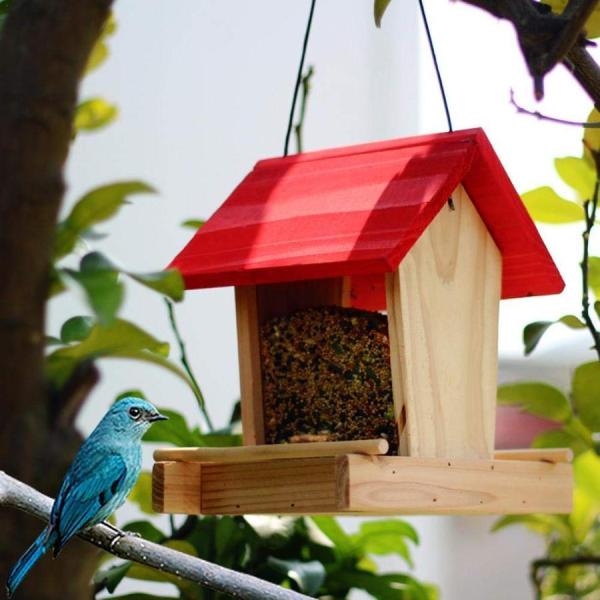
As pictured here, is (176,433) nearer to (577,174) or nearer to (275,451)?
(275,451)

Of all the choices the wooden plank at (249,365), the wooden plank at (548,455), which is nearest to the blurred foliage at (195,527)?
the wooden plank at (249,365)

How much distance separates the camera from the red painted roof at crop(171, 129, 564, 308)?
1.27 m

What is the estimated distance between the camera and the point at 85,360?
73.0 inches

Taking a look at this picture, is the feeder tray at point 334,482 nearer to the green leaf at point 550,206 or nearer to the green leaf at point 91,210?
the green leaf at point 550,206

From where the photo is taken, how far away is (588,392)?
1717 millimetres

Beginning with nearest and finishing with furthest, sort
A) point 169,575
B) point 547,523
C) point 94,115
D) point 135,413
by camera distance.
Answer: point 135,413 → point 169,575 → point 94,115 → point 547,523

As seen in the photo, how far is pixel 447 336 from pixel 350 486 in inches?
12.8

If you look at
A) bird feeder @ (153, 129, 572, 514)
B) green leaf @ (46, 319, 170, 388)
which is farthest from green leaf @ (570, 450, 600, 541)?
green leaf @ (46, 319, 170, 388)

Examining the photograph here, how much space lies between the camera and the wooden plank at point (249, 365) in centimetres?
144

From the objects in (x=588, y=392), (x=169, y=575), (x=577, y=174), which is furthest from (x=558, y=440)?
(x=169, y=575)

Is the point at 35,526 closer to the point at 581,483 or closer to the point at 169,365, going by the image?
the point at 169,365

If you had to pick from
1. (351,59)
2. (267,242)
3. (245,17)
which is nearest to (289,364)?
(267,242)

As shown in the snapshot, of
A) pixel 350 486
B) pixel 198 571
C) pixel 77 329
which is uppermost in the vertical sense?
pixel 77 329

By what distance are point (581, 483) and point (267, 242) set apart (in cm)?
133
